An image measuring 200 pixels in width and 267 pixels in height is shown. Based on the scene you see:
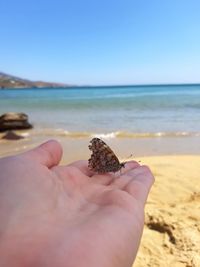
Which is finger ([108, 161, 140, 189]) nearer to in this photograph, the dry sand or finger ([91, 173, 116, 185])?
finger ([91, 173, 116, 185])

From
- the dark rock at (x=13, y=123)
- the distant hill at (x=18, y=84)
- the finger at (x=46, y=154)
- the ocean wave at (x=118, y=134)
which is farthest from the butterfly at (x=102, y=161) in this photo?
the distant hill at (x=18, y=84)

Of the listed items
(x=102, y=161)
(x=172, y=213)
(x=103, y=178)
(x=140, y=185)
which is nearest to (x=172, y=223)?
(x=172, y=213)

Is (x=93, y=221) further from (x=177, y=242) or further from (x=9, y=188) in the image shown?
(x=177, y=242)

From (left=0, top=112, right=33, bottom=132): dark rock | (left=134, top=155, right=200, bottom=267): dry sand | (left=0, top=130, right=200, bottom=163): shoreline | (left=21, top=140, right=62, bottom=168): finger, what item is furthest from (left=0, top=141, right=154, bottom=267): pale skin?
(left=0, top=112, right=33, bottom=132): dark rock

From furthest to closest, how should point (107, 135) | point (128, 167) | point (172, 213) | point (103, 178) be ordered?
point (107, 135)
point (172, 213)
point (128, 167)
point (103, 178)

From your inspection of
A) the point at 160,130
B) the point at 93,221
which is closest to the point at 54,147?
the point at 93,221

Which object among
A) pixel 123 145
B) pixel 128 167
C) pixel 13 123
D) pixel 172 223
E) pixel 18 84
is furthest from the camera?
pixel 18 84

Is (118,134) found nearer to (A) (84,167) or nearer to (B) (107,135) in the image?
(B) (107,135)
